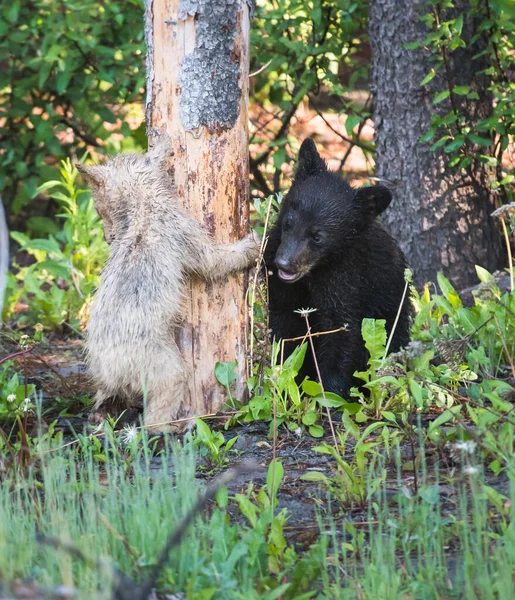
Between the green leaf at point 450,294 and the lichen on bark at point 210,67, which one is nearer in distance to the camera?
the lichen on bark at point 210,67

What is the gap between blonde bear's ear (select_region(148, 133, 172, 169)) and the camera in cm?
454

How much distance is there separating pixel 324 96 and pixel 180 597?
Result: 955cm

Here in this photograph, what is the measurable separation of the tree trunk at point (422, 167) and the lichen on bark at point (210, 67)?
104 inches

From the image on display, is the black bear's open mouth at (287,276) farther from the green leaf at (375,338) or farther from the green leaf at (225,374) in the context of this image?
the green leaf at (225,374)

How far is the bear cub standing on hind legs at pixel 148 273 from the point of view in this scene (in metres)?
4.46

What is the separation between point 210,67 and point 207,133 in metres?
0.32

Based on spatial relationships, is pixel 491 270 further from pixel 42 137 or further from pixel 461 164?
pixel 42 137

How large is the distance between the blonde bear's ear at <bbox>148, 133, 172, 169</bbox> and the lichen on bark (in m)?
0.12

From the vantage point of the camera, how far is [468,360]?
16.7ft

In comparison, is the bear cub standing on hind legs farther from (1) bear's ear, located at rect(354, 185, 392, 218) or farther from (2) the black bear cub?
(1) bear's ear, located at rect(354, 185, 392, 218)

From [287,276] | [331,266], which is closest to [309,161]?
[331,266]

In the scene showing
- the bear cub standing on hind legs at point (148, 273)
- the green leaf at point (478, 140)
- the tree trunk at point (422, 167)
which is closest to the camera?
the bear cub standing on hind legs at point (148, 273)

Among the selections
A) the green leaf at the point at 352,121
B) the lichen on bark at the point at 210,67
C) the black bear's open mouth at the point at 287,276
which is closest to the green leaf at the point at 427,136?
the green leaf at the point at 352,121

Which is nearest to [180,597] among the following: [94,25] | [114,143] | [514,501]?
[514,501]
